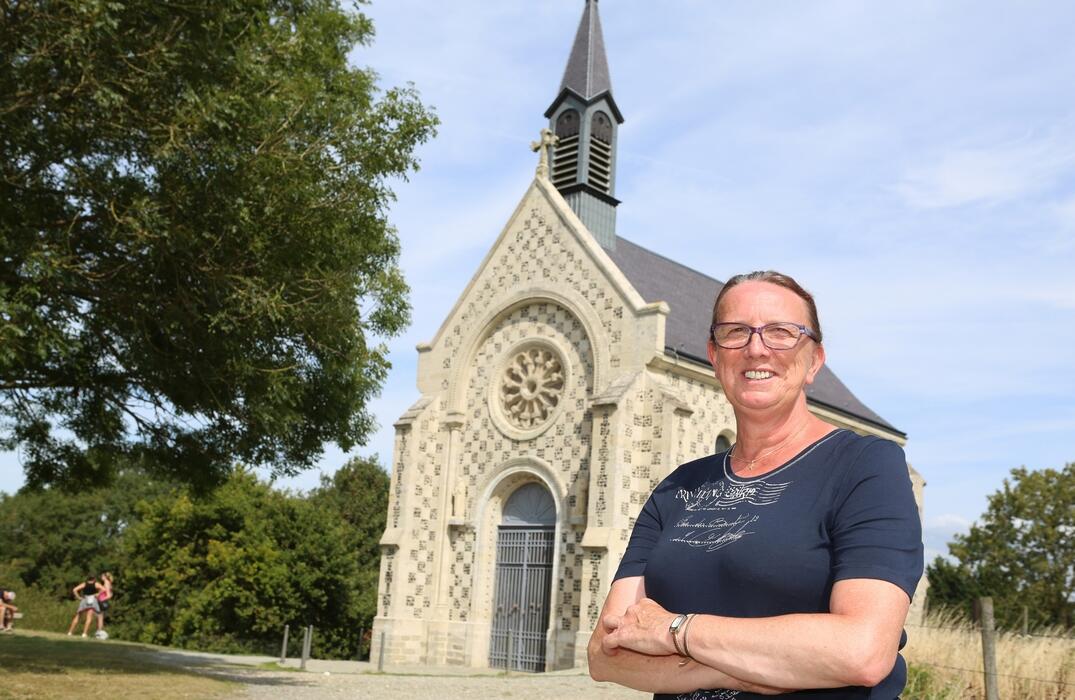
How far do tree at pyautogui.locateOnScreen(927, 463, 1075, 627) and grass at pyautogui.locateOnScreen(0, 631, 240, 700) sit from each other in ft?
93.0

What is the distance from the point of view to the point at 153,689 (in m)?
13.1

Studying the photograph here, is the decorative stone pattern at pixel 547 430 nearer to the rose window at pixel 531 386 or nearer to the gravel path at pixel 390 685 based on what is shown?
the rose window at pixel 531 386

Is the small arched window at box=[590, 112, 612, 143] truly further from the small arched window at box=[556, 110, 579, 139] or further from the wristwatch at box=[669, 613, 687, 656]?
the wristwatch at box=[669, 613, 687, 656]

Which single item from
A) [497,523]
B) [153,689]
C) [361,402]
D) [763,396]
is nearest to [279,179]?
[361,402]

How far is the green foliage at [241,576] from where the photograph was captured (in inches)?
1244

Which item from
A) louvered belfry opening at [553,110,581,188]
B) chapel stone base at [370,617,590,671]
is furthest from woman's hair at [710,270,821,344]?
louvered belfry opening at [553,110,581,188]

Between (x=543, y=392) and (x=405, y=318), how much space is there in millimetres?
6646

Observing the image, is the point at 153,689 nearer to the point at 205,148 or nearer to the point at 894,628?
the point at 205,148

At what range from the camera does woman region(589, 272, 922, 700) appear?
7.41 feet

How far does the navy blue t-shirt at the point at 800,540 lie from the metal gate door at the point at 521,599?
2157cm

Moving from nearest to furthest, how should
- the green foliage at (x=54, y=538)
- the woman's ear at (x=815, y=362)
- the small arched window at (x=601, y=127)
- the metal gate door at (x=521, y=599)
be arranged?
the woman's ear at (x=815, y=362) < the metal gate door at (x=521, y=599) < the small arched window at (x=601, y=127) < the green foliage at (x=54, y=538)

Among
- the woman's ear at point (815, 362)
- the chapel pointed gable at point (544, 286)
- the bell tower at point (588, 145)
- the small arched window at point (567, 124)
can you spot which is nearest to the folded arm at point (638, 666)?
the woman's ear at point (815, 362)

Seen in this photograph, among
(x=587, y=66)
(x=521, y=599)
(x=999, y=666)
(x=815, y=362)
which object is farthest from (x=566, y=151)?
(x=815, y=362)

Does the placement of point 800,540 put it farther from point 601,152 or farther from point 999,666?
point 601,152
